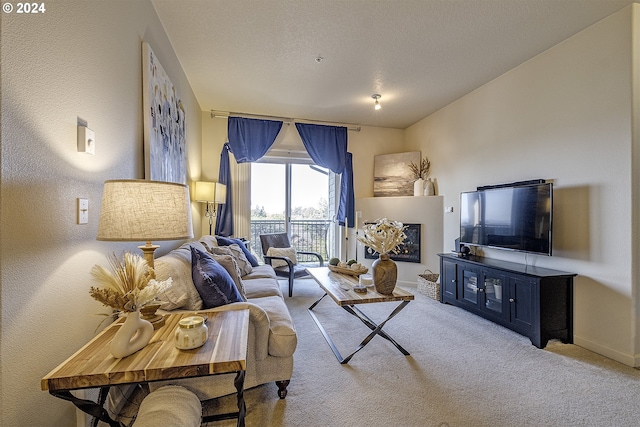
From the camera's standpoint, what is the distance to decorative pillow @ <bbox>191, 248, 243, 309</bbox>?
5.76 ft

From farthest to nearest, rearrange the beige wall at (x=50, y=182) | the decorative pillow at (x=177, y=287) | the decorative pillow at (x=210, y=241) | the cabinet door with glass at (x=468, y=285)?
the cabinet door with glass at (x=468, y=285)
the decorative pillow at (x=210, y=241)
the decorative pillow at (x=177, y=287)
the beige wall at (x=50, y=182)

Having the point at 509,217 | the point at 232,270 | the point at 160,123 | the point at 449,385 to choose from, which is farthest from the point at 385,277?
the point at 160,123

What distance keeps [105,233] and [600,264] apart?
353 centimetres

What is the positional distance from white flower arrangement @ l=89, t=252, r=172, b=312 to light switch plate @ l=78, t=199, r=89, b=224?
370 millimetres

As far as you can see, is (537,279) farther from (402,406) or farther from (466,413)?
(402,406)

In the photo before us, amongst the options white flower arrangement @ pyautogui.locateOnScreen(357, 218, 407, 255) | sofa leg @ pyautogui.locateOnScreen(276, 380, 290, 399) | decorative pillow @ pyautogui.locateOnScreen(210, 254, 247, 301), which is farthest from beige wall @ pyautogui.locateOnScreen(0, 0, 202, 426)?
white flower arrangement @ pyautogui.locateOnScreen(357, 218, 407, 255)

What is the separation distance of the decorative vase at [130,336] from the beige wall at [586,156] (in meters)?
3.33

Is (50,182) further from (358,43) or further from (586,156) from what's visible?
(586,156)

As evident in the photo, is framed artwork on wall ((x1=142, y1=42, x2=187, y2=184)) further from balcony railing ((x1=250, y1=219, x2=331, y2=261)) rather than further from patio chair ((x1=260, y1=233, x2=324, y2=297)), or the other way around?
balcony railing ((x1=250, y1=219, x2=331, y2=261))

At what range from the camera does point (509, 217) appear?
300cm

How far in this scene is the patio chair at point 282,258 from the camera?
3815 millimetres

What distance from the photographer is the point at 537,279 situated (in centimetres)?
247

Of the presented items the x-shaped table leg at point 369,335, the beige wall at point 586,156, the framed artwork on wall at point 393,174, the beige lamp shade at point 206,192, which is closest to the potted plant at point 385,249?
the x-shaped table leg at point 369,335

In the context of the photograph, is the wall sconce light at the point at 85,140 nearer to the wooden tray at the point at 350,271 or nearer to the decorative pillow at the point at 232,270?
the decorative pillow at the point at 232,270
